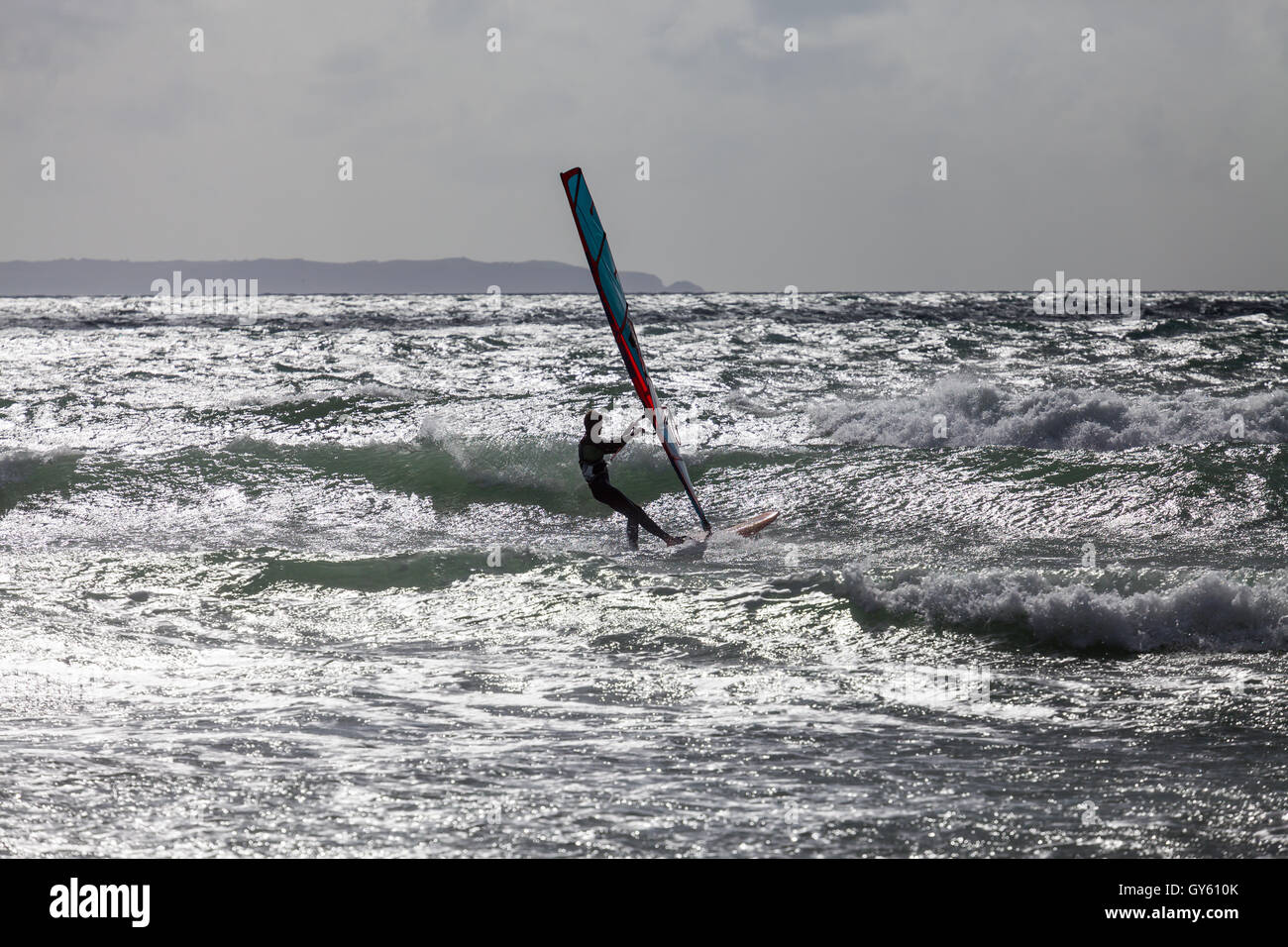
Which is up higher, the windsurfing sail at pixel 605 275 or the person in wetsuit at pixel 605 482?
the windsurfing sail at pixel 605 275

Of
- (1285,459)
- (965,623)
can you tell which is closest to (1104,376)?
(1285,459)

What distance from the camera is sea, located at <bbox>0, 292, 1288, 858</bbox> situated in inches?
132

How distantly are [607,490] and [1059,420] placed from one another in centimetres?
584

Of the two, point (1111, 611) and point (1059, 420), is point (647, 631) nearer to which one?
point (1111, 611)

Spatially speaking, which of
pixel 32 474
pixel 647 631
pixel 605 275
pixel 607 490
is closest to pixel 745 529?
pixel 607 490

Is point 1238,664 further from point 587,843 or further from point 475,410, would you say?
point 475,410

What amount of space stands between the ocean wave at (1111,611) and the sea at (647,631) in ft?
0.06

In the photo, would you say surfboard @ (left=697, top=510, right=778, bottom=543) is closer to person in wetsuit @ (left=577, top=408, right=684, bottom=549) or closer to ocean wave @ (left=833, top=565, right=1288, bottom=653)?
person in wetsuit @ (left=577, top=408, right=684, bottom=549)

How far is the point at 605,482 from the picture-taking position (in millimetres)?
8984

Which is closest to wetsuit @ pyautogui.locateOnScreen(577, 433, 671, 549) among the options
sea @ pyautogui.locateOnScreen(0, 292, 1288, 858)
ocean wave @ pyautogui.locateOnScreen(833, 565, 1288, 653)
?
sea @ pyautogui.locateOnScreen(0, 292, 1288, 858)

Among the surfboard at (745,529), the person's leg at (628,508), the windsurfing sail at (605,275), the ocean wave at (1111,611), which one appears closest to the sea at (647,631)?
the ocean wave at (1111,611)

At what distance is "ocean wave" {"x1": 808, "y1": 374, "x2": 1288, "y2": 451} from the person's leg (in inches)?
167

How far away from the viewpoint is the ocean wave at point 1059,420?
11.6 meters

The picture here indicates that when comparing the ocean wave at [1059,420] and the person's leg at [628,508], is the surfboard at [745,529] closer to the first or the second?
the person's leg at [628,508]
